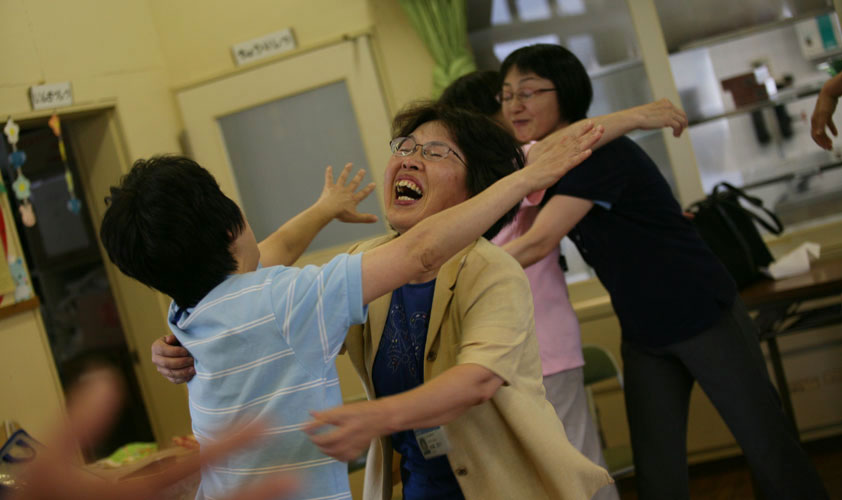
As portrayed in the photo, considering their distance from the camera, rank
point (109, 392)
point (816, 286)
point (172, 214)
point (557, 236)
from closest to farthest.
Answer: point (109, 392)
point (172, 214)
point (557, 236)
point (816, 286)

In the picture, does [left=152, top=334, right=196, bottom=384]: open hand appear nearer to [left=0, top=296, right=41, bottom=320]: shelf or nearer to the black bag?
[left=0, top=296, right=41, bottom=320]: shelf

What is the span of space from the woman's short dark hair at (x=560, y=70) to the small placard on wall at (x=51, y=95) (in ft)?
7.69

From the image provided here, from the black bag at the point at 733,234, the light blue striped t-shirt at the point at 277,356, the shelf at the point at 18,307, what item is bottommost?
the black bag at the point at 733,234

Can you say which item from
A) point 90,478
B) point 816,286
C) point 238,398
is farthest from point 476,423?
point 816,286

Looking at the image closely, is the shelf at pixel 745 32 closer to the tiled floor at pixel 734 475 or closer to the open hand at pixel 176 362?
the tiled floor at pixel 734 475

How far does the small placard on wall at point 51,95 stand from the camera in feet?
11.5

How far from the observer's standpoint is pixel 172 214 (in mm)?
1189

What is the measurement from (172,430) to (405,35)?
2406 millimetres

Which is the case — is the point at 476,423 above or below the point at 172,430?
above

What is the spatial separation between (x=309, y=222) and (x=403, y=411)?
82cm

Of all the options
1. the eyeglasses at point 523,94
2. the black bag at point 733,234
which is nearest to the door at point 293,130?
the black bag at point 733,234

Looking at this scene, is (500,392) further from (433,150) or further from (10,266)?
(10,266)

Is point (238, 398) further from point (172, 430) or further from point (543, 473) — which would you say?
point (172, 430)

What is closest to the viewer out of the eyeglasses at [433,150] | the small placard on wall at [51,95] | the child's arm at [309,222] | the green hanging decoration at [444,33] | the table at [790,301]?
the eyeglasses at [433,150]
